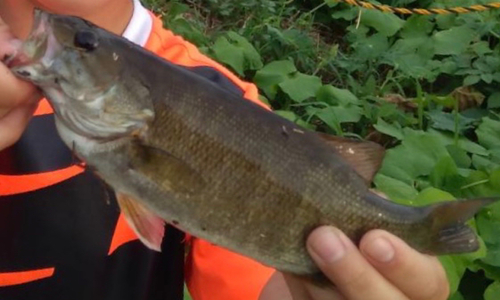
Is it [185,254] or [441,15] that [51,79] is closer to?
[185,254]

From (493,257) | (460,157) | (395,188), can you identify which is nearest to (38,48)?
(395,188)

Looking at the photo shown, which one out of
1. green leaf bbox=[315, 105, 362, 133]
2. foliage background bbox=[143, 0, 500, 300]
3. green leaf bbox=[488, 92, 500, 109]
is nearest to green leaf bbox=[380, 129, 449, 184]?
foliage background bbox=[143, 0, 500, 300]

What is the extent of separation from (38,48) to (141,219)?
1.04ft

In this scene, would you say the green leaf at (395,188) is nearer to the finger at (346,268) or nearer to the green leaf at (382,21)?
the finger at (346,268)

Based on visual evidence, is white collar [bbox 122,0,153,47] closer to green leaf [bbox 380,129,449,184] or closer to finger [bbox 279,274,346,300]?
finger [bbox 279,274,346,300]

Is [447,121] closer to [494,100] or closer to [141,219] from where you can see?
[494,100]

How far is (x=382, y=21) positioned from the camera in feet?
17.5

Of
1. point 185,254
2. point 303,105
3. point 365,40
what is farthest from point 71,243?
point 365,40

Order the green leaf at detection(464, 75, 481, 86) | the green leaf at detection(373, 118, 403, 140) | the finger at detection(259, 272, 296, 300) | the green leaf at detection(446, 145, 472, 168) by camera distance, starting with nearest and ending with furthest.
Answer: the finger at detection(259, 272, 296, 300)
the green leaf at detection(446, 145, 472, 168)
the green leaf at detection(373, 118, 403, 140)
the green leaf at detection(464, 75, 481, 86)

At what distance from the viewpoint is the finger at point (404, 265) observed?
1.57 metres

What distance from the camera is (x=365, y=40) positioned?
17.0 ft

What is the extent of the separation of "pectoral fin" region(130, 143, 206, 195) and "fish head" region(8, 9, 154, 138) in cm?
5

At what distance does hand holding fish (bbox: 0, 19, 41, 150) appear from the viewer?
60.0 inches

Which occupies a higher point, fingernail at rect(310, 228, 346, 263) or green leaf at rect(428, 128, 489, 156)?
fingernail at rect(310, 228, 346, 263)
